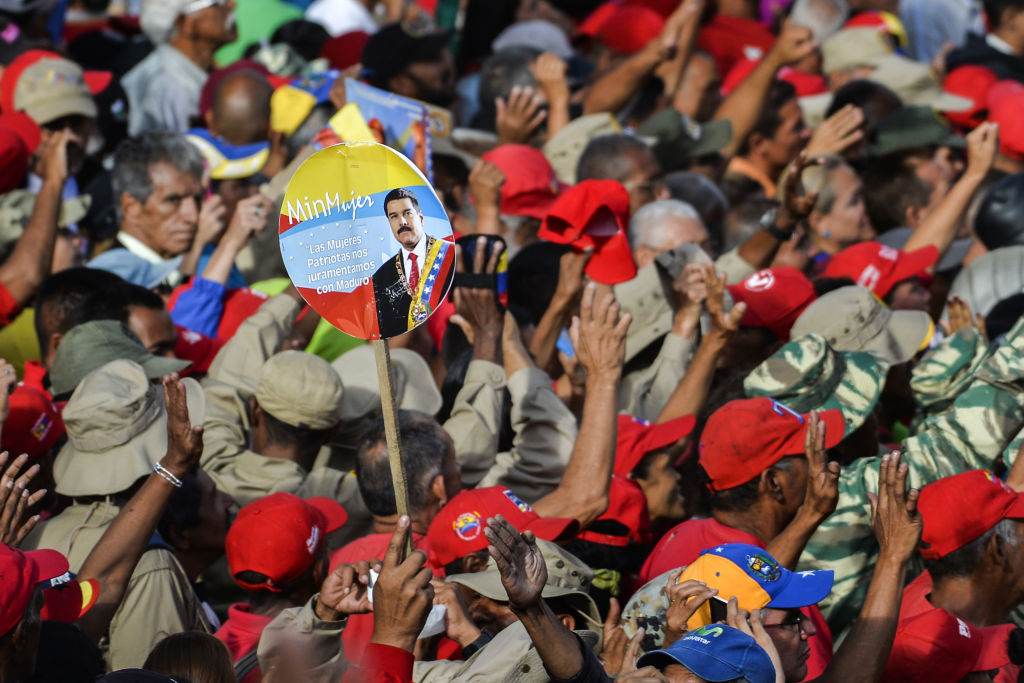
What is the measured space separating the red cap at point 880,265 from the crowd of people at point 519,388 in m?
0.02

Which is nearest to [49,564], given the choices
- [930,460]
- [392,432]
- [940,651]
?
[392,432]

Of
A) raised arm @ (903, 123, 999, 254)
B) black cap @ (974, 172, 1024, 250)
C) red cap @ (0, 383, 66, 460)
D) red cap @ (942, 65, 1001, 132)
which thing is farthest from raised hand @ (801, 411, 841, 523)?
red cap @ (942, 65, 1001, 132)

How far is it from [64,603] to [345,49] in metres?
6.49

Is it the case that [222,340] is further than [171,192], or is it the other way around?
[171,192]

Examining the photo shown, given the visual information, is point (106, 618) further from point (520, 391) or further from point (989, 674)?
point (989, 674)

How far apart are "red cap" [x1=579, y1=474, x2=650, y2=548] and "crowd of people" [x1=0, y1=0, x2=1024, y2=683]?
0.02 metres

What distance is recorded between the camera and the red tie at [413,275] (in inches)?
134

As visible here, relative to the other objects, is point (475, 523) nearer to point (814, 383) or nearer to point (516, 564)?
point (516, 564)

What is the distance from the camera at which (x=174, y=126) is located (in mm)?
8508

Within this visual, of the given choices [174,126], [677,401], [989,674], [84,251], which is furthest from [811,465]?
[174,126]

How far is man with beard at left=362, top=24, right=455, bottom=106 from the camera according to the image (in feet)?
26.2

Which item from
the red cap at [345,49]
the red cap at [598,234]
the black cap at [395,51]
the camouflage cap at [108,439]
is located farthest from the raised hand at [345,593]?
the red cap at [345,49]

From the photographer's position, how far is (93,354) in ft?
16.2

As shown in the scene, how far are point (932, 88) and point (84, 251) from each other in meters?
5.77
